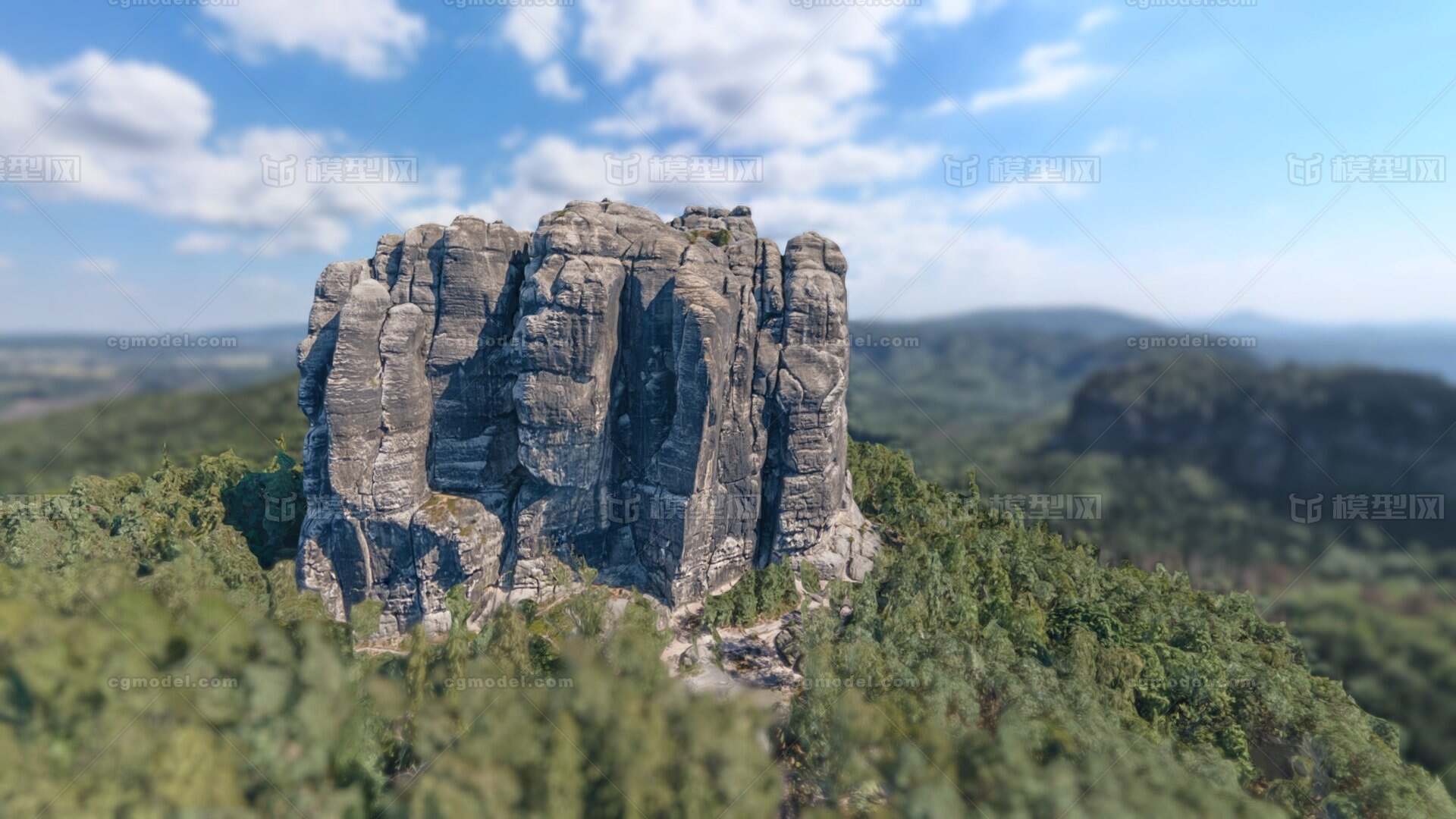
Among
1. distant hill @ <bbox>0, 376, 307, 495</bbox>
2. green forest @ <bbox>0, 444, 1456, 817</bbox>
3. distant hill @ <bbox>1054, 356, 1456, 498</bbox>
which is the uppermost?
distant hill @ <bbox>1054, 356, 1456, 498</bbox>

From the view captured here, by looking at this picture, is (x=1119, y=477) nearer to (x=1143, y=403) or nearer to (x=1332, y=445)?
(x=1143, y=403)

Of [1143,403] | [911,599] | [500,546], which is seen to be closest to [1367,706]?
[1143,403]

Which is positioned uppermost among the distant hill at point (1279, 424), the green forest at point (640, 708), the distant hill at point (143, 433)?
the distant hill at point (1279, 424)

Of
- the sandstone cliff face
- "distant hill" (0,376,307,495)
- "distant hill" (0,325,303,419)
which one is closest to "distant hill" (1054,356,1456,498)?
"distant hill" (0,325,303,419)

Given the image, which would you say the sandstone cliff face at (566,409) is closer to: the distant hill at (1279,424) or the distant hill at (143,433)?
the distant hill at (143,433)

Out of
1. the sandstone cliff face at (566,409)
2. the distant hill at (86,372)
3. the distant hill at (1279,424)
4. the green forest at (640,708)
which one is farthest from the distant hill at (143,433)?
the distant hill at (1279,424)

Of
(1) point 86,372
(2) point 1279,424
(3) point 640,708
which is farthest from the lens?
(3) point 640,708

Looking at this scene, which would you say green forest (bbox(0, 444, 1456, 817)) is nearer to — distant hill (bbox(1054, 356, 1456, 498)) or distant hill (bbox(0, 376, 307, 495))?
distant hill (bbox(1054, 356, 1456, 498))

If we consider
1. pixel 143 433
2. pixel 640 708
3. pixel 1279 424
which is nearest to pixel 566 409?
pixel 640 708

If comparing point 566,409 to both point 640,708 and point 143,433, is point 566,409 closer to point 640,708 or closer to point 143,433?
point 640,708
